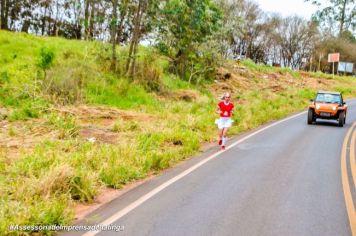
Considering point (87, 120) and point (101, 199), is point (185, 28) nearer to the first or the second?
point (87, 120)

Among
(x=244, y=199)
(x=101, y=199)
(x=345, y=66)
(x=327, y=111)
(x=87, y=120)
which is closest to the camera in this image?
(x=101, y=199)

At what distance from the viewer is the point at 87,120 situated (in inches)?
647

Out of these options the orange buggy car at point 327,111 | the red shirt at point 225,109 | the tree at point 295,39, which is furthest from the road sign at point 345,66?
the red shirt at point 225,109

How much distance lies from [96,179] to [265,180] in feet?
12.1

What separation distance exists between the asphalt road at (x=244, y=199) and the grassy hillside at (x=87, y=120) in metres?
0.74

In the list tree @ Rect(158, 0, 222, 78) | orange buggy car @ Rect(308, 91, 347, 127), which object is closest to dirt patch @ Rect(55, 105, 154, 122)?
tree @ Rect(158, 0, 222, 78)

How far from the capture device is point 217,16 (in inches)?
1158

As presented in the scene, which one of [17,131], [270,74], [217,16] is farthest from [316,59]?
[17,131]

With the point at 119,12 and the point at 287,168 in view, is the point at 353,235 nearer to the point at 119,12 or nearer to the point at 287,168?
the point at 287,168

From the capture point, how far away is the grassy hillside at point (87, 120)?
8242mm

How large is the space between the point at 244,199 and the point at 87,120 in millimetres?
8646

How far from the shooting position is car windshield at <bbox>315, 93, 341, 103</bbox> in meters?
23.9

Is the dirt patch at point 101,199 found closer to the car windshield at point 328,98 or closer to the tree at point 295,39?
the car windshield at point 328,98

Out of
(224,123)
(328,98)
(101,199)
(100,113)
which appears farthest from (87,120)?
(328,98)
